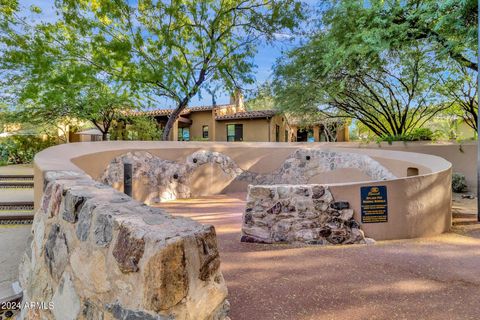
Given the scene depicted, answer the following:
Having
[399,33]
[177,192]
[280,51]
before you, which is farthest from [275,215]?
[280,51]

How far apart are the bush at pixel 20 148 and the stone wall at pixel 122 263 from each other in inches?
552

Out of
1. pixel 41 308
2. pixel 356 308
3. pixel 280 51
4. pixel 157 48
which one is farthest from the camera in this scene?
pixel 280 51

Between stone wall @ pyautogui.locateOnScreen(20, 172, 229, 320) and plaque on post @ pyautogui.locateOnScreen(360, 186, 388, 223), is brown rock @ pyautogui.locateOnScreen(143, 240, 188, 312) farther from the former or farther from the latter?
plaque on post @ pyautogui.locateOnScreen(360, 186, 388, 223)

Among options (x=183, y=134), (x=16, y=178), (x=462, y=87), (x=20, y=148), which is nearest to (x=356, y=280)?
(x=16, y=178)

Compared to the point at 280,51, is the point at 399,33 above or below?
below

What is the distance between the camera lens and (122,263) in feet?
4.72

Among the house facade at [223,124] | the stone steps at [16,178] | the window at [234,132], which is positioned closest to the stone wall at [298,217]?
the stone steps at [16,178]

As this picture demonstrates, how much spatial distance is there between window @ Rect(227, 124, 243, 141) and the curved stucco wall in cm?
926

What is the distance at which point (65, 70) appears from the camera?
9.82m

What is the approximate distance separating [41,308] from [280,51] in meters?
11.7

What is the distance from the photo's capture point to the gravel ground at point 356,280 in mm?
2664

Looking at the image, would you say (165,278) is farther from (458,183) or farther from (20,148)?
(20,148)

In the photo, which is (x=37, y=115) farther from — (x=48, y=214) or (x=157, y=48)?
(x=48, y=214)

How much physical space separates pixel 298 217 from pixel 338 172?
5.57 meters
